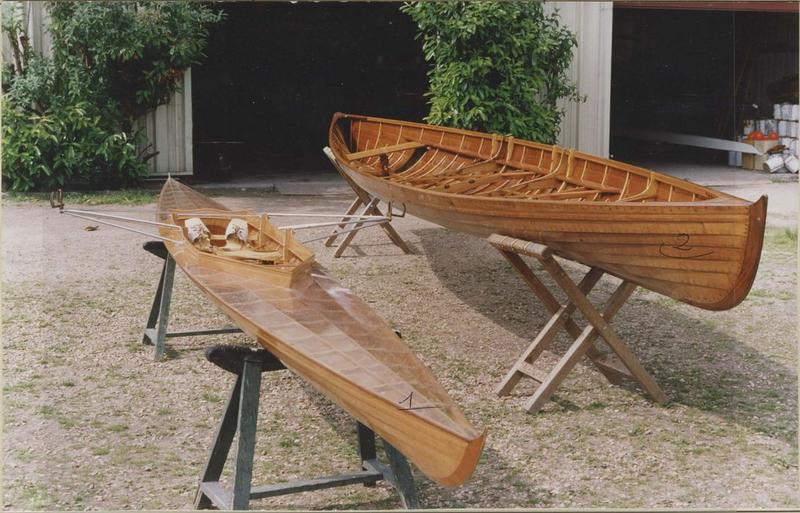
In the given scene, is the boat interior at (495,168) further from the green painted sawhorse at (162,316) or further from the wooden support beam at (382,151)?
the green painted sawhorse at (162,316)

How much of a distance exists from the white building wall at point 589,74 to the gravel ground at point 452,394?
5.26m

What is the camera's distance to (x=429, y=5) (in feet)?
39.2

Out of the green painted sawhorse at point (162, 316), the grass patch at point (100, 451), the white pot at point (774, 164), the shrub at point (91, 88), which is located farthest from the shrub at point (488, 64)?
the grass patch at point (100, 451)

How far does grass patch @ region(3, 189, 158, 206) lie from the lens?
467 inches

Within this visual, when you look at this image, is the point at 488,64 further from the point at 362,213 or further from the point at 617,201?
the point at 617,201

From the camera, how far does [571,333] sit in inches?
232

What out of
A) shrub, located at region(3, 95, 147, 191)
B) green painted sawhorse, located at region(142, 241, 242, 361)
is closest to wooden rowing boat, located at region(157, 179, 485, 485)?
green painted sawhorse, located at region(142, 241, 242, 361)

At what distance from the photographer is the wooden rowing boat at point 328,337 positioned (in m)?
3.38

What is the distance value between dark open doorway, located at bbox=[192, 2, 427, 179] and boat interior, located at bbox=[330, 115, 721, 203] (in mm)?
9429

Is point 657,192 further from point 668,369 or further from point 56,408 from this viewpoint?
point 56,408

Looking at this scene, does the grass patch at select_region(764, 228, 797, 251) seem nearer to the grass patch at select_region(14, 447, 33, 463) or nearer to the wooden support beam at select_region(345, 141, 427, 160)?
the wooden support beam at select_region(345, 141, 427, 160)

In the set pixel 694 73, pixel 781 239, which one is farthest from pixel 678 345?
pixel 694 73

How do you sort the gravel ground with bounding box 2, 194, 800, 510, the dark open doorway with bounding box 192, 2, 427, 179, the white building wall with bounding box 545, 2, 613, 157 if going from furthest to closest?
the dark open doorway with bounding box 192, 2, 427, 179, the white building wall with bounding box 545, 2, 613, 157, the gravel ground with bounding box 2, 194, 800, 510

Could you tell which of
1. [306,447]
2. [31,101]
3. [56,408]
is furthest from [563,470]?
[31,101]
